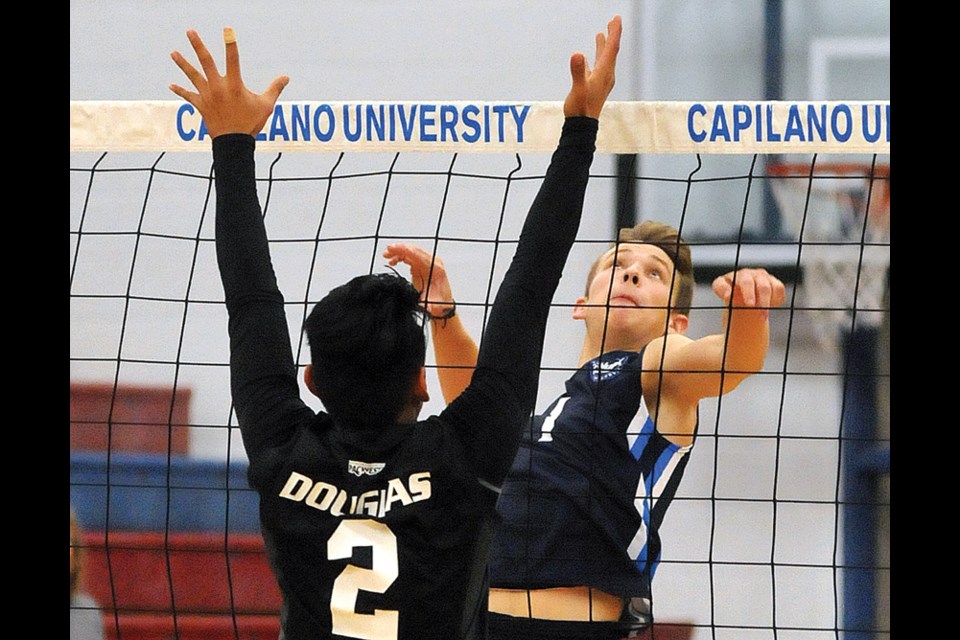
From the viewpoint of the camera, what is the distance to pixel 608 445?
2496mm

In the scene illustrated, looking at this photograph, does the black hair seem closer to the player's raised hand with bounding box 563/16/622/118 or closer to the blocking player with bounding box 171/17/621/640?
the blocking player with bounding box 171/17/621/640

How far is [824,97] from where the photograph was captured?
5898 mm

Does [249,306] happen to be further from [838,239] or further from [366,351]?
[838,239]

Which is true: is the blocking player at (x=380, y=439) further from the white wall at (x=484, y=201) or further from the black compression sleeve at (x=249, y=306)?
the white wall at (x=484, y=201)

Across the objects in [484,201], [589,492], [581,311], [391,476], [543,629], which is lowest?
[543,629]

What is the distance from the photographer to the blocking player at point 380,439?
4.15 feet

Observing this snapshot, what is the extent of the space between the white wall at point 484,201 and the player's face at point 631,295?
2710 mm

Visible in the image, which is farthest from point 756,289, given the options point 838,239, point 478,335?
point 838,239

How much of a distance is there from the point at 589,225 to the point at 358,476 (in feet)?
14.8

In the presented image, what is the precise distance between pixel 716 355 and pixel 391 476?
4.40ft

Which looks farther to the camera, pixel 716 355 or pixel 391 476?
pixel 716 355
